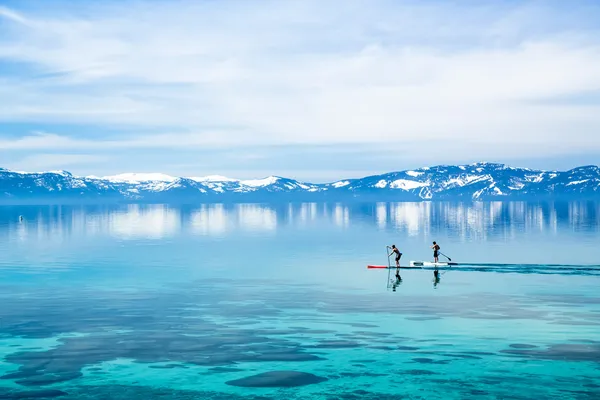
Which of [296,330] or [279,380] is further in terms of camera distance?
[296,330]

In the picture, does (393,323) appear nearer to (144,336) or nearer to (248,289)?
(144,336)

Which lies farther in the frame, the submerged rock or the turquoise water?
the submerged rock

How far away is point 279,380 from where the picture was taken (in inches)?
1318

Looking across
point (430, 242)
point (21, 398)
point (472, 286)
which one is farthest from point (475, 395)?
point (430, 242)

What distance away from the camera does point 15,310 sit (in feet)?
178

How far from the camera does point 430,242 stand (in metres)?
131

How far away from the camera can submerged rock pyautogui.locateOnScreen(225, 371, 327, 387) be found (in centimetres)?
3284

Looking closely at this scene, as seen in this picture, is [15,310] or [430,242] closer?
[15,310]

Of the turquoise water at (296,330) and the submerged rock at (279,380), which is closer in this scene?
the turquoise water at (296,330)

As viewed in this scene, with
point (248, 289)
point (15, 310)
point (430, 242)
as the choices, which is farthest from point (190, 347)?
point (430, 242)

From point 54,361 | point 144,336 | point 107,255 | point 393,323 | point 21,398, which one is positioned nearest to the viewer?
point 21,398

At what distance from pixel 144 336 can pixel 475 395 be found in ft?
73.2

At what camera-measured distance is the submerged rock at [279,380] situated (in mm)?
32844

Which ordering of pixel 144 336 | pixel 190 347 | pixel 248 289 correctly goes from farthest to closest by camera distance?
pixel 248 289 → pixel 144 336 → pixel 190 347
